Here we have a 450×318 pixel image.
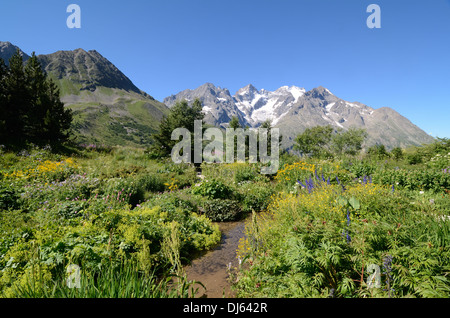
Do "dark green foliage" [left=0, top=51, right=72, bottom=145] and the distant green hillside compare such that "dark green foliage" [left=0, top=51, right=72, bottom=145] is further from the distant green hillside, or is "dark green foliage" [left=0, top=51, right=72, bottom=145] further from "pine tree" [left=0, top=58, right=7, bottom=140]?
the distant green hillside

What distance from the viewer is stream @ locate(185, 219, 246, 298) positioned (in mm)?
3151

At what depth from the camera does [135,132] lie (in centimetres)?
12706

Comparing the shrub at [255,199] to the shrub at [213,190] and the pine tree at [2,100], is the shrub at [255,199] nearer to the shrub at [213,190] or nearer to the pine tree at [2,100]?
the shrub at [213,190]

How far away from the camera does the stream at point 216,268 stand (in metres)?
3.15

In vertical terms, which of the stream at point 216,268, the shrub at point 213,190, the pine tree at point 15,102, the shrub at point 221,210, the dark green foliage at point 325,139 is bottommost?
the stream at point 216,268

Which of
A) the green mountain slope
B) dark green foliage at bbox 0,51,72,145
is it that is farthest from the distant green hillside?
dark green foliage at bbox 0,51,72,145

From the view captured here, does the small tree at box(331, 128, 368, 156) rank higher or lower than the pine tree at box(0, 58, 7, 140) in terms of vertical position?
higher

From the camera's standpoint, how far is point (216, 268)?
390 cm

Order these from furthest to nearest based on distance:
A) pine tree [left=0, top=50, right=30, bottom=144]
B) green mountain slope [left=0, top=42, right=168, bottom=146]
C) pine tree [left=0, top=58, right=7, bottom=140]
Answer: green mountain slope [left=0, top=42, right=168, bottom=146] → pine tree [left=0, top=50, right=30, bottom=144] → pine tree [left=0, top=58, right=7, bottom=140]

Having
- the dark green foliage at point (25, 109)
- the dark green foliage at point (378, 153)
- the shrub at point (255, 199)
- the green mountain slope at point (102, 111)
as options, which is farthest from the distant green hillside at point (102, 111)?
the shrub at point (255, 199)

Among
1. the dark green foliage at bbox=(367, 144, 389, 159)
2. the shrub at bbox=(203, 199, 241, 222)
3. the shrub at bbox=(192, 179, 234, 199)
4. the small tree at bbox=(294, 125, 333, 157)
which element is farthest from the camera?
the small tree at bbox=(294, 125, 333, 157)
